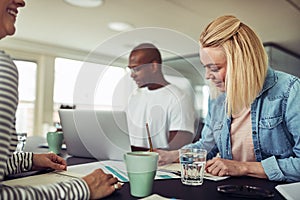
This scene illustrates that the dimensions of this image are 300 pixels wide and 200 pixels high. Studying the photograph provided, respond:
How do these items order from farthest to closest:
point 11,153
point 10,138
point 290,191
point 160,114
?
point 160,114
point 290,191
point 11,153
point 10,138

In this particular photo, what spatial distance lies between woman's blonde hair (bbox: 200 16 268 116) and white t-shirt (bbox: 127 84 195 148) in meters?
0.62

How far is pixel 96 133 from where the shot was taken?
1229 millimetres

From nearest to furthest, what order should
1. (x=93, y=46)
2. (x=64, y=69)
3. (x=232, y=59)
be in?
1. (x=232, y=59)
2. (x=93, y=46)
3. (x=64, y=69)

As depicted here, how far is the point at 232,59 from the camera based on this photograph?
119 cm

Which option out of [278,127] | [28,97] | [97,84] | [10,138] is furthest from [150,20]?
[10,138]

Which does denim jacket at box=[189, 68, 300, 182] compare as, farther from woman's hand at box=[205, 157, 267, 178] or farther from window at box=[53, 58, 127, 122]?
window at box=[53, 58, 127, 122]

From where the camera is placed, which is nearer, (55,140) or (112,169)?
(112,169)

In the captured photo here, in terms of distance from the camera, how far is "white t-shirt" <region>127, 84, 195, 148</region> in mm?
1828

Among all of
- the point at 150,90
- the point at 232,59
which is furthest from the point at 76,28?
the point at 232,59

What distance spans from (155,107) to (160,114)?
0.25ft

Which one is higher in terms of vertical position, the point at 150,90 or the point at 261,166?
the point at 150,90

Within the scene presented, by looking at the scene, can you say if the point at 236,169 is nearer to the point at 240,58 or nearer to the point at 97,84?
the point at 240,58

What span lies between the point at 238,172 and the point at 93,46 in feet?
16.2

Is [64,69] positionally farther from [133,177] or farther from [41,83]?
[133,177]
